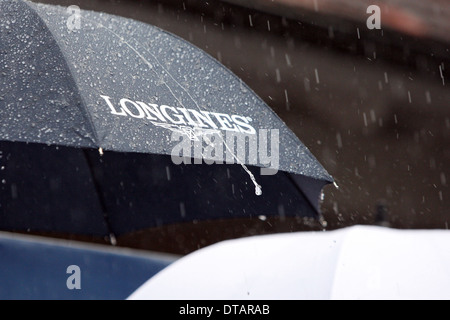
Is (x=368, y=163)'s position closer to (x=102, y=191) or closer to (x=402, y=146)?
(x=402, y=146)

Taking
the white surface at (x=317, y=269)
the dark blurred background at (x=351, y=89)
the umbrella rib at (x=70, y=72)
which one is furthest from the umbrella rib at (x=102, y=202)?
the dark blurred background at (x=351, y=89)

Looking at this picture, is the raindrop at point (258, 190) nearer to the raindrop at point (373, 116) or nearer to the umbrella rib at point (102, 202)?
the umbrella rib at point (102, 202)

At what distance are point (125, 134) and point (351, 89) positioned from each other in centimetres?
461

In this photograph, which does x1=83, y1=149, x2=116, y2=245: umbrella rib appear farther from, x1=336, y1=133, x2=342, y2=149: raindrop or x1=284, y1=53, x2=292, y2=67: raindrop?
x1=336, y1=133, x2=342, y2=149: raindrop

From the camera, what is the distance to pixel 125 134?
3418 mm

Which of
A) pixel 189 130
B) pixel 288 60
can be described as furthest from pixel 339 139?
pixel 189 130

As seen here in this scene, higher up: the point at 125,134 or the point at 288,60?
the point at 288,60

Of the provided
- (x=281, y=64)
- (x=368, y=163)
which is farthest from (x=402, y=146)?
(x=281, y=64)

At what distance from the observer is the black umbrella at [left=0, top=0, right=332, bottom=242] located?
344cm

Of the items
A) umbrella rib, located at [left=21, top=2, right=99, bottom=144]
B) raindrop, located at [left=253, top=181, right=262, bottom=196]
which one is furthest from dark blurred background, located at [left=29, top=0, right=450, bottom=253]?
umbrella rib, located at [left=21, top=2, right=99, bottom=144]

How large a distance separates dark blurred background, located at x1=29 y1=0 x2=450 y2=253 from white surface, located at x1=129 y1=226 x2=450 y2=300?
431cm

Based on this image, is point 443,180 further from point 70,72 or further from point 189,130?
point 70,72

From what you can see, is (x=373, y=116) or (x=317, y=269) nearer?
(x=317, y=269)
